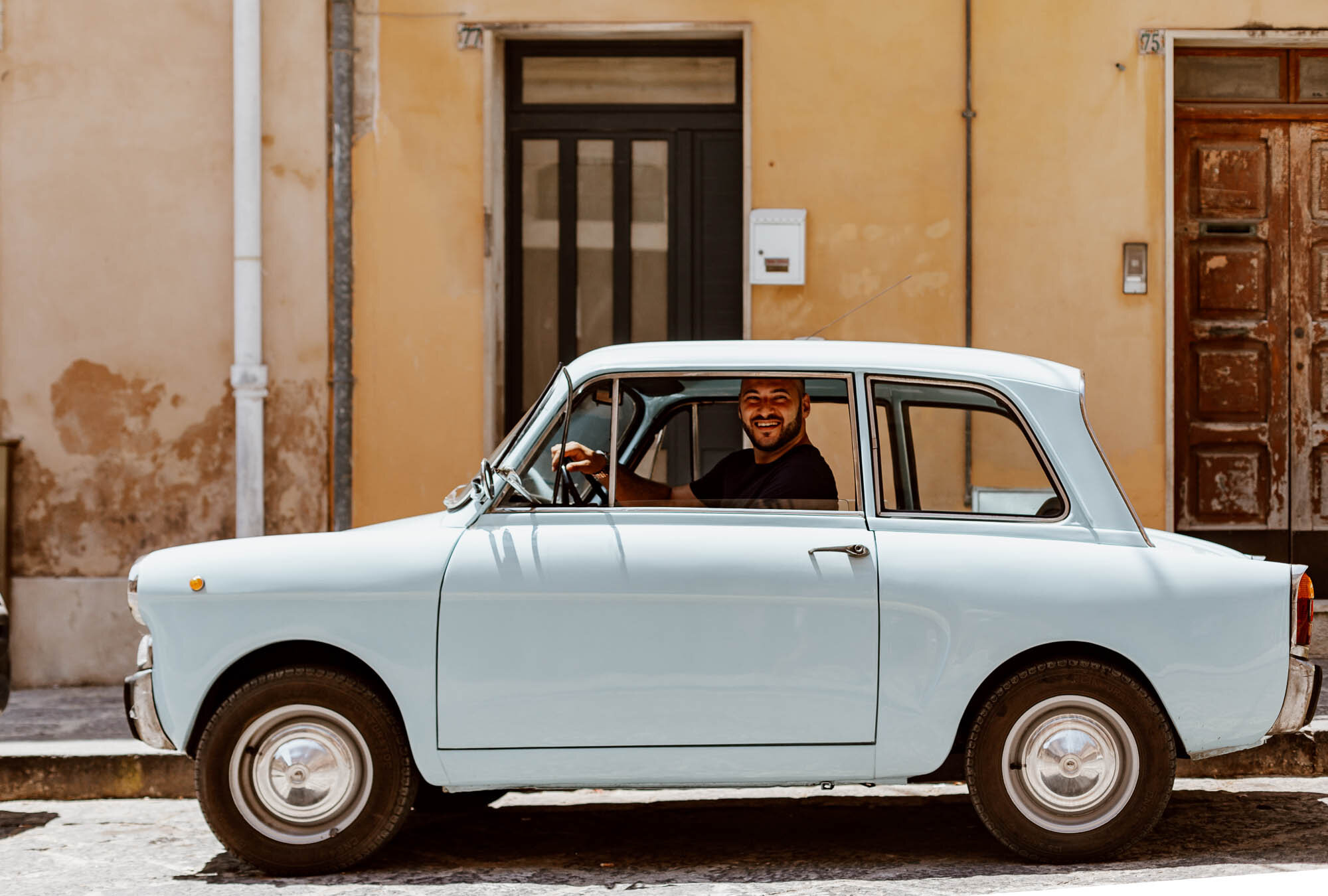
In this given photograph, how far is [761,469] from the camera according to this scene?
5.26 metres

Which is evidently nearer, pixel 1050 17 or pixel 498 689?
pixel 498 689

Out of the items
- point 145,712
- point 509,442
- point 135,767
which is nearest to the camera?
point 145,712

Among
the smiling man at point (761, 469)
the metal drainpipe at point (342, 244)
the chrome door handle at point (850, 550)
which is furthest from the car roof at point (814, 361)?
the metal drainpipe at point (342, 244)

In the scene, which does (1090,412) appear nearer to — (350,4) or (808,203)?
(808,203)

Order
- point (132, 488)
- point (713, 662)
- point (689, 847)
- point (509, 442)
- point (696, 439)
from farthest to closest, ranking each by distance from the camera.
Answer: point (132, 488) → point (696, 439) → point (689, 847) → point (509, 442) → point (713, 662)

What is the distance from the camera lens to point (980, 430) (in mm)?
5035

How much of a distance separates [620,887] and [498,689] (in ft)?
2.48

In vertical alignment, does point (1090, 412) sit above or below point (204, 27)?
below

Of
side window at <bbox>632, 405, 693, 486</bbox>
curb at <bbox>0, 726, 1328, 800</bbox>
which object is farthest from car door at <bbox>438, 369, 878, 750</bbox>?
curb at <bbox>0, 726, 1328, 800</bbox>

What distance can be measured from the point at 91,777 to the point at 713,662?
3321 mm

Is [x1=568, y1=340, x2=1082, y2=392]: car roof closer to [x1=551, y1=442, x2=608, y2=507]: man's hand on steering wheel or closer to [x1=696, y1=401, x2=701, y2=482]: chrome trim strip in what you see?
[x1=551, y1=442, x2=608, y2=507]: man's hand on steering wheel

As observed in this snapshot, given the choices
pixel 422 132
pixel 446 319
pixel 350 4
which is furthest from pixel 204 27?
pixel 446 319

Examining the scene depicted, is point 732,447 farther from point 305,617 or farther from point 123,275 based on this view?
point 123,275

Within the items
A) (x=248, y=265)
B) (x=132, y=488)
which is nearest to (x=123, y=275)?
(x=248, y=265)
